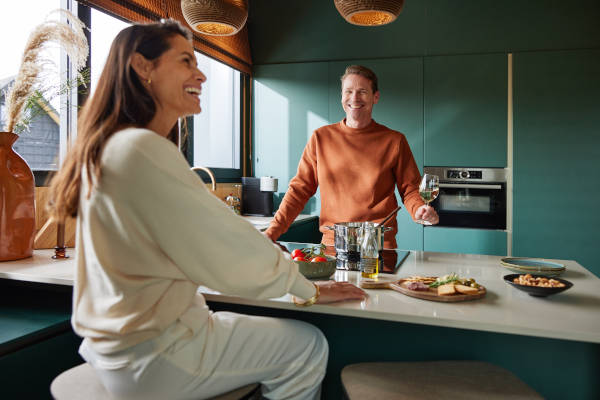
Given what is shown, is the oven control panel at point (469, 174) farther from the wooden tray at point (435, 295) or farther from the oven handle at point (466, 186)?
the wooden tray at point (435, 295)

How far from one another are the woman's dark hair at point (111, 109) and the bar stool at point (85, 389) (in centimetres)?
39

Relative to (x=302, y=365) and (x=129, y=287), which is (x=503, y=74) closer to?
(x=302, y=365)

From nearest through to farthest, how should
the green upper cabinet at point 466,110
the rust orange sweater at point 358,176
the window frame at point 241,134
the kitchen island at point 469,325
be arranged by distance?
the kitchen island at point 469,325
the rust orange sweater at point 358,176
the window frame at point 241,134
the green upper cabinet at point 466,110

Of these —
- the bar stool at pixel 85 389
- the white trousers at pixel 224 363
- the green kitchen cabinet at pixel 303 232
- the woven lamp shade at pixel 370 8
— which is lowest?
the bar stool at pixel 85 389

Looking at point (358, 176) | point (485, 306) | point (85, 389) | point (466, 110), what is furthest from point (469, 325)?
point (466, 110)

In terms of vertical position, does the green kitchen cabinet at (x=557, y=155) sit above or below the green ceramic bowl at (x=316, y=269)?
above

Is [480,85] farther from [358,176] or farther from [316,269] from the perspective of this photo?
[316,269]

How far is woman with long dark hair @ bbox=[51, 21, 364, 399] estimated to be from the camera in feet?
3.09

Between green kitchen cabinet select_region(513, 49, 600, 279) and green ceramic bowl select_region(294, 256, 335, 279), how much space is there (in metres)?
2.70

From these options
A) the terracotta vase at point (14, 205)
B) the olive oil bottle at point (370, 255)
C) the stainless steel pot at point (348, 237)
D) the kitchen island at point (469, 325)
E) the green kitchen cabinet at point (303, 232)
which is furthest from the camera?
the green kitchen cabinet at point (303, 232)

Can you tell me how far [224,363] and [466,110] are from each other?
10.7 ft

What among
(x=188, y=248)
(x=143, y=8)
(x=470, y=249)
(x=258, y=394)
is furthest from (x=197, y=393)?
(x=470, y=249)

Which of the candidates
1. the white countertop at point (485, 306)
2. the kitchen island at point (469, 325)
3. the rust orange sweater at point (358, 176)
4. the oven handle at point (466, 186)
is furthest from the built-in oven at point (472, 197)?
the white countertop at point (485, 306)

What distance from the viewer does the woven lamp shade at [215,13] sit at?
2090 millimetres
